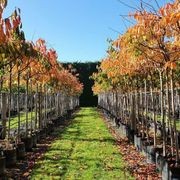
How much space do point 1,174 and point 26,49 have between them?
267 centimetres

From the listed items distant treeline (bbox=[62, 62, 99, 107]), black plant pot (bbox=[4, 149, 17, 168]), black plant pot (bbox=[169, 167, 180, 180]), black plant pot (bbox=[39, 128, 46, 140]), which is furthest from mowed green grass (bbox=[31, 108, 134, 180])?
distant treeline (bbox=[62, 62, 99, 107])

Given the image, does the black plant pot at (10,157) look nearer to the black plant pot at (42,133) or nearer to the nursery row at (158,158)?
the nursery row at (158,158)

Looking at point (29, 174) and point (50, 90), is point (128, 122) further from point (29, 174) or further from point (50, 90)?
point (29, 174)

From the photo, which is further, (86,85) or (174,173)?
(86,85)

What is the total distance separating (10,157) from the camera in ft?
35.2

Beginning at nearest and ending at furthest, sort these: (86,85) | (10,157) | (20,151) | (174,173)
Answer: (174,173) < (10,157) < (20,151) < (86,85)

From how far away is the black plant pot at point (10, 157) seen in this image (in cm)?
1062

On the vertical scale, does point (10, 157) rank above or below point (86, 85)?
below

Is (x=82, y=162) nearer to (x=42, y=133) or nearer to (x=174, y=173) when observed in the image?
(x=174, y=173)

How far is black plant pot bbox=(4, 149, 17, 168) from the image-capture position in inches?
418

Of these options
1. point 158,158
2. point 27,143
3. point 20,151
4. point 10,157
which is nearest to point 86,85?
point 27,143

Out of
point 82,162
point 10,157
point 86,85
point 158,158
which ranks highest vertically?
point 86,85

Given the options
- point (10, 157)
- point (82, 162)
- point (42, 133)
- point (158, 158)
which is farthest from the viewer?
point (42, 133)

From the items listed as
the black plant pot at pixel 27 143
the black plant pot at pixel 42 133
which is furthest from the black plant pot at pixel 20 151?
the black plant pot at pixel 42 133
